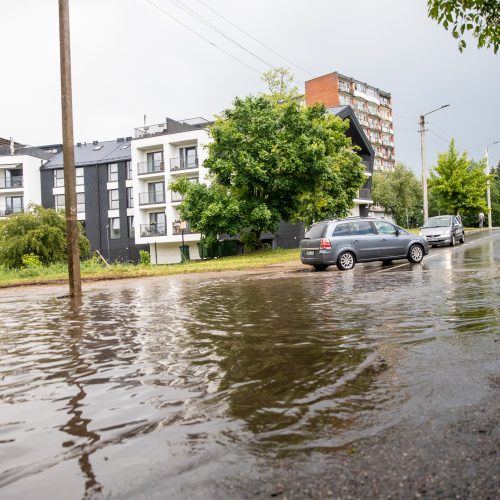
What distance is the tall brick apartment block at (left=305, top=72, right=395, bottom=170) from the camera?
82625 millimetres

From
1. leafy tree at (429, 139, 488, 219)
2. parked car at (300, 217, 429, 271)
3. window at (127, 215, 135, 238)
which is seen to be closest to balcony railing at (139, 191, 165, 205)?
window at (127, 215, 135, 238)

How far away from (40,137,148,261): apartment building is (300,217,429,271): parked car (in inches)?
1428

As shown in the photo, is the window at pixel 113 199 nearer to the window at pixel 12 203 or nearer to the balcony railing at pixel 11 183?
the balcony railing at pixel 11 183

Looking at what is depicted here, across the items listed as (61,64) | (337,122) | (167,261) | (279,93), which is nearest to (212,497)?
(61,64)

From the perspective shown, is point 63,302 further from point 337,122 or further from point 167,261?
point 167,261

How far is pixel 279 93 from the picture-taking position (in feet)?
121

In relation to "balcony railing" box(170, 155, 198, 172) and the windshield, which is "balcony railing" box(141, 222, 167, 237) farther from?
the windshield

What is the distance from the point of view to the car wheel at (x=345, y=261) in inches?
720

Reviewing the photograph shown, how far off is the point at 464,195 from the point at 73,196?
42.7 meters

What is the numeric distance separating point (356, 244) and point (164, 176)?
3399cm

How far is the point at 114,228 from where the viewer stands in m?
55.0

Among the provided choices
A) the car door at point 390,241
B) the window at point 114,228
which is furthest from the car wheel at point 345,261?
the window at point 114,228

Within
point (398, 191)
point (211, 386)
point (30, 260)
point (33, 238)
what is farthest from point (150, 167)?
point (211, 386)

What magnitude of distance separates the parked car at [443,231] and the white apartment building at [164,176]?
2215cm
